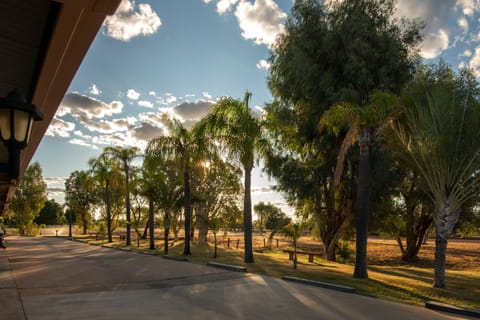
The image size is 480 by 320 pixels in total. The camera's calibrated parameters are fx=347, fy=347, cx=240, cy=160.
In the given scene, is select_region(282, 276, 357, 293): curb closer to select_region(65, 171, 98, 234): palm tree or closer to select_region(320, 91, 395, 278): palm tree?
select_region(320, 91, 395, 278): palm tree

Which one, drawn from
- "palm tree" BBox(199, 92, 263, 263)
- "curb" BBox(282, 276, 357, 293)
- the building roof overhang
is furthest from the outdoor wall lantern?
"palm tree" BBox(199, 92, 263, 263)

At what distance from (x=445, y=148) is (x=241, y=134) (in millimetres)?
8178

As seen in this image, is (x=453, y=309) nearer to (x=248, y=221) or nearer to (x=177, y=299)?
(x=177, y=299)

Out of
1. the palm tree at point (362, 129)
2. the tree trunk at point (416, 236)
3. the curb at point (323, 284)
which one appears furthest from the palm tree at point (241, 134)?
the tree trunk at point (416, 236)

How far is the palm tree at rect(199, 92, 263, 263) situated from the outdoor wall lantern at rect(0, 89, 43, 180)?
1309 centimetres

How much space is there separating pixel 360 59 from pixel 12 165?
59.5 ft

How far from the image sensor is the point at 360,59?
18.2 metres

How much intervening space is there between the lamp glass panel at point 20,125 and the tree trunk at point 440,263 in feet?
39.1

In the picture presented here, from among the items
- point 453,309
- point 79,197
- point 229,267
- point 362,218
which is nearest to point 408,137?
point 362,218

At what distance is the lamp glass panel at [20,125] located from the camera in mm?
2875

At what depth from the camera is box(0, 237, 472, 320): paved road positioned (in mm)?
6793

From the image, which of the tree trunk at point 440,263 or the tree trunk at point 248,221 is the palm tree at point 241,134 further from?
the tree trunk at point 440,263

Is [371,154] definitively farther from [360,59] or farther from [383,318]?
[383,318]

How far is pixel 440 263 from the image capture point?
36.2ft
